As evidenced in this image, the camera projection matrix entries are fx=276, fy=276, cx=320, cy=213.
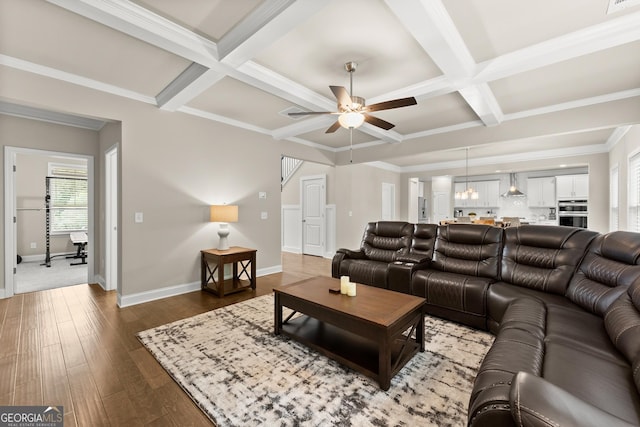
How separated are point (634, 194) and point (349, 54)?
4.55 metres

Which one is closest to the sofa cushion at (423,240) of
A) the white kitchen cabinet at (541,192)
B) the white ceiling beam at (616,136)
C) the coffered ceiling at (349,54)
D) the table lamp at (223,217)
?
the coffered ceiling at (349,54)

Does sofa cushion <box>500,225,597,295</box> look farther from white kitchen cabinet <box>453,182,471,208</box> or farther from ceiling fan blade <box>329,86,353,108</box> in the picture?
white kitchen cabinet <box>453,182,471,208</box>

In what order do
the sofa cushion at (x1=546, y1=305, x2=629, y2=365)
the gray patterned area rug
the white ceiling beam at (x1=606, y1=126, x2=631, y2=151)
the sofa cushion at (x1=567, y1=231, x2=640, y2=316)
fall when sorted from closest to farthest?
the sofa cushion at (x1=546, y1=305, x2=629, y2=365), the gray patterned area rug, the sofa cushion at (x1=567, y1=231, x2=640, y2=316), the white ceiling beam at (x1=606, y1=126, x2=631, y2=151)

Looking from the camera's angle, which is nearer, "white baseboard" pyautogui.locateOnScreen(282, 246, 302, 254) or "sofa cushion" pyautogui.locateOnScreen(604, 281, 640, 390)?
"sofa cushion" pyautogui.locateOnScreen(604, 281, 640, 390)

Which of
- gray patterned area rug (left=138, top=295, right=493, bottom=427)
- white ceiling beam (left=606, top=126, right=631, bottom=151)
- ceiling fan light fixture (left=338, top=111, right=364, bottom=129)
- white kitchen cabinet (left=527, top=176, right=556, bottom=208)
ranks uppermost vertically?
white ceiling beam (left=606, top=126, right=631, bottom=151)

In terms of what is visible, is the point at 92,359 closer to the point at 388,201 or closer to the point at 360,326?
the point at 360,326

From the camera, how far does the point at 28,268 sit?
537 cm

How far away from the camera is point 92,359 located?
7.30ft

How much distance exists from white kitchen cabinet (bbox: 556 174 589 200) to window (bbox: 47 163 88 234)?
485 inches

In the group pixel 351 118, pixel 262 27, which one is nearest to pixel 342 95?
pixel 351 118

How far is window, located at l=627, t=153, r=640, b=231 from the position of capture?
12.4 feet

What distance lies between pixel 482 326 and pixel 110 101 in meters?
4.76

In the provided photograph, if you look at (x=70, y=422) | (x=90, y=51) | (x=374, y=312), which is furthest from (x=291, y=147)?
(x=70, y=422)

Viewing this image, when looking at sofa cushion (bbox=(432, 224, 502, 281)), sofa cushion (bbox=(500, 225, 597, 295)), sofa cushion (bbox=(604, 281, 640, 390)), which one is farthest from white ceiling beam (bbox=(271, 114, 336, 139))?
sofa cushion (bbox=(604, 281, 640, 390))
